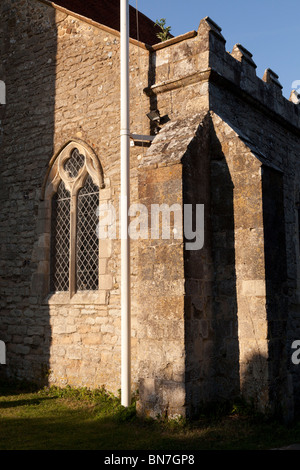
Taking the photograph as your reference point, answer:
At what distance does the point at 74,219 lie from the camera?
7.61 meters

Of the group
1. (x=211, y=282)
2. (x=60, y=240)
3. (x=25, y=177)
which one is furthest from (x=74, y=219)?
(x=211, y=282)

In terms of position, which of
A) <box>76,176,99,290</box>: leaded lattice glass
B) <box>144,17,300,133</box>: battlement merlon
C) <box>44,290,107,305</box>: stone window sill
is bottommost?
<box>44,290,107,305</box>: stone window sill

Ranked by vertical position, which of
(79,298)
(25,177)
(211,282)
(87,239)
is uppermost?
(25,177)

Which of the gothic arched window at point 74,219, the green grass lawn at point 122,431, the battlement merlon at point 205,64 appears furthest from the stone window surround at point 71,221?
the green grass lawn at point 122,431

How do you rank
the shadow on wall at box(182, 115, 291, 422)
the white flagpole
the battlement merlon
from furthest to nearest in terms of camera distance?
1. the battlement merlon
2. the white flagpole
3. the shadow on wall at box(182, 115, 291, 422)

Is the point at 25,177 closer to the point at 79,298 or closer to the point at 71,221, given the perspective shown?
the point at 71,221

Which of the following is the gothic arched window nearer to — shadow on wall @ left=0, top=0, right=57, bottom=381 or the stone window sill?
the stone window sill

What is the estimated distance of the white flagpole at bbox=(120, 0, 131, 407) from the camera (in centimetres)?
589

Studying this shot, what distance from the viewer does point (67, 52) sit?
8031 millimetres

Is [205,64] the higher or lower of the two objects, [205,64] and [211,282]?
the higher

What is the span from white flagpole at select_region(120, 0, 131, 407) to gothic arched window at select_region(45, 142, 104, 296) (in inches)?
41.4

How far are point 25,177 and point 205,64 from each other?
386 cm

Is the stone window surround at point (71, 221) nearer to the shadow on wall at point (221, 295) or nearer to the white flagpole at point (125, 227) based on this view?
the white flagpole at point (125, 227)

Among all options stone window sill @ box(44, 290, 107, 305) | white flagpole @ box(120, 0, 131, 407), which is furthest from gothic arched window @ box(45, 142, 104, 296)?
white flagpole @ box(120, 0, 131, 407)
